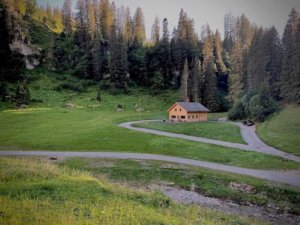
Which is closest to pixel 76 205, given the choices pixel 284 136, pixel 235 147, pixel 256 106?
pixel 235 147

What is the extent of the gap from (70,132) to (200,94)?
1743 inches

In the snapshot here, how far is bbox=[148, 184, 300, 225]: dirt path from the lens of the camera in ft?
57.5

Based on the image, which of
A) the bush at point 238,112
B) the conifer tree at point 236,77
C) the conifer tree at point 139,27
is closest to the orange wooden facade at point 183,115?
the bush at point 238,112

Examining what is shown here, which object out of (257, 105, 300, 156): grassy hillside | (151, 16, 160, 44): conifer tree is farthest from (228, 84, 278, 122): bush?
(151, 16, 160, 44): conifer tree

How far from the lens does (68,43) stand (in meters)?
93.5

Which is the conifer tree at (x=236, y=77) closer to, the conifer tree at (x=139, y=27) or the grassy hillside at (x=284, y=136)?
the grassy hillside at (x=284, y=136)

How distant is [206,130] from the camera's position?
4506 centimetres

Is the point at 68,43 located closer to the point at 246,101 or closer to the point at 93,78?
the point at 93,78

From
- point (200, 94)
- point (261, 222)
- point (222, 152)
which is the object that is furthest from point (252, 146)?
point (200, 94)

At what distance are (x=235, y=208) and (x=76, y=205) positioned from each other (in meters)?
10.8

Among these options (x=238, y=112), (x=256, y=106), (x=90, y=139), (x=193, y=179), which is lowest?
(x=193, y=179)

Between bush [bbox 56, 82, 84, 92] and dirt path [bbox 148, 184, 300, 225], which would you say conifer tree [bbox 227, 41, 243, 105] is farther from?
dirt path [bbox 148, 184, 300, 225]

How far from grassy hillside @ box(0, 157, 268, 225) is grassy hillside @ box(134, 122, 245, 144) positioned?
24556 millimetres

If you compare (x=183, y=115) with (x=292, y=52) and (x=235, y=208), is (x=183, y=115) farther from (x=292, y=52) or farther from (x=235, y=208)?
(x=235, y=208)
